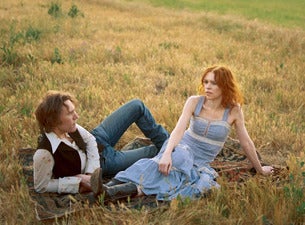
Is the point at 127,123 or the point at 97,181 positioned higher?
the point at 127,123

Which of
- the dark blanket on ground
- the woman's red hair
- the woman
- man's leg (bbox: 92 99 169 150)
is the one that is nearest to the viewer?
the dark blanket on ground

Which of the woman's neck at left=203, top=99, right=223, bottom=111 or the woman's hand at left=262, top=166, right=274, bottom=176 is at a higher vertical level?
the woman's neck at left=203, top=99, right=223, bottom=111

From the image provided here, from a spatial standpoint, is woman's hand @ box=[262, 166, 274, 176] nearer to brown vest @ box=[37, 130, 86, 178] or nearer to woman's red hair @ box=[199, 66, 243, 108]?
woman's red hair @ box=[199, 66, 243, 108]

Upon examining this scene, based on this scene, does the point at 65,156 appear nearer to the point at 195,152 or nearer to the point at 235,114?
the point at 195,152

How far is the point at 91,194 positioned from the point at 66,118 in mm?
685

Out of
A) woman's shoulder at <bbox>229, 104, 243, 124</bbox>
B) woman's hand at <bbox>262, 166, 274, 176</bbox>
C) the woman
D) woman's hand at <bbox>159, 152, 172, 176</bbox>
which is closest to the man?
the woman

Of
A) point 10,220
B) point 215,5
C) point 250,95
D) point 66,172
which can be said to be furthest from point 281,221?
point 215,5

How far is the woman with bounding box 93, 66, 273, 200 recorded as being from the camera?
12.7ft

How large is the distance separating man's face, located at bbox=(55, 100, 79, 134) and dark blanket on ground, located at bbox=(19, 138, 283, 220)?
1.88 ft

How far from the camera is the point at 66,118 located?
3.78 m

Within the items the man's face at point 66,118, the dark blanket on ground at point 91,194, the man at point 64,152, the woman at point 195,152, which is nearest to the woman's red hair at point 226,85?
the woman at point 195,152

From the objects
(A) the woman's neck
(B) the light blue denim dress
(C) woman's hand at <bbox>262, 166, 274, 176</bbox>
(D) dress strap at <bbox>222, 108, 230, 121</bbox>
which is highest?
(A) the woman's neck

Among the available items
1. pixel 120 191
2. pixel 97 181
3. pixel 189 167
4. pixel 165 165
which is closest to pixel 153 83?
pixel 189 167

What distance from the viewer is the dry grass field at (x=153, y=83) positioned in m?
3.51
